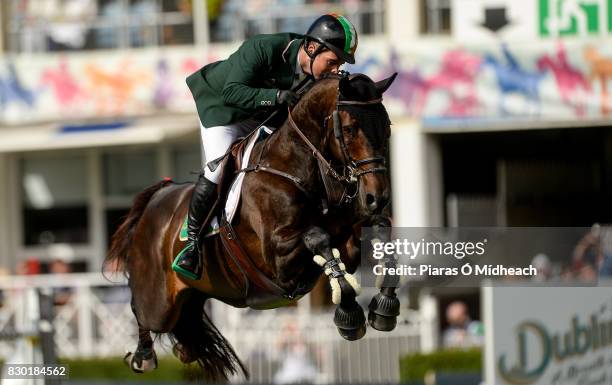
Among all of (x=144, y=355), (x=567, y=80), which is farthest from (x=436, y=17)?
(x=144, y=355)

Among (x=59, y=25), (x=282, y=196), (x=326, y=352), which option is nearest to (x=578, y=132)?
(x=326, y=352)

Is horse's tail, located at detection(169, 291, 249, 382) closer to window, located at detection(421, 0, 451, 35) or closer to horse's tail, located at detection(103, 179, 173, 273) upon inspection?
horse's tail, located at detection(103, 179, 173, 273)

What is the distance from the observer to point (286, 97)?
22.8 feet

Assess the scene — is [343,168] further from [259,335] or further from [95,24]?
[95,24]

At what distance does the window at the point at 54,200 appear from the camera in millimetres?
18594

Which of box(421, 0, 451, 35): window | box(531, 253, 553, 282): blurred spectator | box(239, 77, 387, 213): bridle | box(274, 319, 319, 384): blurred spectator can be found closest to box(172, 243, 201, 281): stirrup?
box(239, 77, 387, 213): bridle

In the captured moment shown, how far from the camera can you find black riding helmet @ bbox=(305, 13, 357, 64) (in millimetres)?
6875

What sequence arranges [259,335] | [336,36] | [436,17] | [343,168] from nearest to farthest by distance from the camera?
[343,168] → [336,36] → [259,335] → [436,17]

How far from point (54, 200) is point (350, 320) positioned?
503 inches

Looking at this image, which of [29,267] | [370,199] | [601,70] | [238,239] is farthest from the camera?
[29,267]

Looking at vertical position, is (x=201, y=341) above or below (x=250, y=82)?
below

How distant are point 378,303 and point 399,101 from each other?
10017 millimetres

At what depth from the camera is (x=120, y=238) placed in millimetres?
8672

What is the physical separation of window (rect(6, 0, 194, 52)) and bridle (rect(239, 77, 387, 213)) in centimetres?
1068
